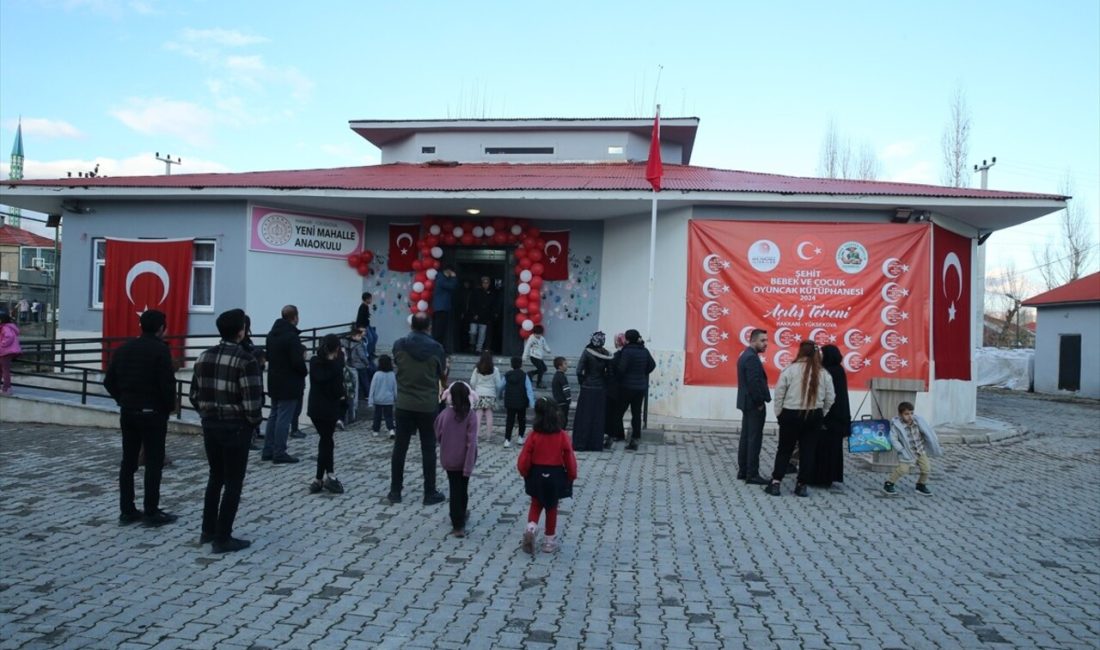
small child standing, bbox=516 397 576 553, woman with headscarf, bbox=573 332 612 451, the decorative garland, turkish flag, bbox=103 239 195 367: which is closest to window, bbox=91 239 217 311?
turkish flag, bbox=103 239 195 367

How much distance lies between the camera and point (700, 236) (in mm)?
14734

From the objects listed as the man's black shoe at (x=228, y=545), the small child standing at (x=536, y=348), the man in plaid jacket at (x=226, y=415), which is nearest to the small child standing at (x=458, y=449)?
the man in plaid jacket at (x=226, y=415)

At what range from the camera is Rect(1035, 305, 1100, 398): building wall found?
27953 millimetres

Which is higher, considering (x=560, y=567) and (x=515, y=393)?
(x=515, y=393)

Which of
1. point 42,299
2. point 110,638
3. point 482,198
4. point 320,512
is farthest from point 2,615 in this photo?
point 42,299

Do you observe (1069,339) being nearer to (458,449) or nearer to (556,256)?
(556,256)

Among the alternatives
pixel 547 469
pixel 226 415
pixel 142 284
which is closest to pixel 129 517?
pixel 226 415

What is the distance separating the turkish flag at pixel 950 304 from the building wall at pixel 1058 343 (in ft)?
52.5

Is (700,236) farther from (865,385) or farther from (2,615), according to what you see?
(2,615)

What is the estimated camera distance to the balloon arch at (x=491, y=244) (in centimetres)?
1692

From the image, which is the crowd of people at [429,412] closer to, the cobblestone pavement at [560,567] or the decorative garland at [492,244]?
the cobblestone pavement at [560,567]

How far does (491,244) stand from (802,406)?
33.0ft

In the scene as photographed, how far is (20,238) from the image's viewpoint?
53.8 metres

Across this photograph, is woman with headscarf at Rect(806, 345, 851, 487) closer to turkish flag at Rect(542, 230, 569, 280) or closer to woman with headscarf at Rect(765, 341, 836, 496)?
woman with headscarf at Rect(765, 341, 836, 496)
